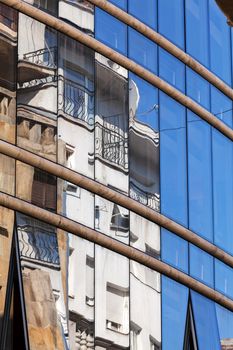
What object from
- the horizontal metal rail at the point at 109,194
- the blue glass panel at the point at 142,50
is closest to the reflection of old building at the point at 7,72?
the horizontal metal rail at the point at 109,194

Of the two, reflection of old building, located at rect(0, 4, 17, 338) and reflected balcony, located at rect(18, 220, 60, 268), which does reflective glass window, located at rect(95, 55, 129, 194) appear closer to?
reflected balcony, located at rect(18, 220, 60, 268)

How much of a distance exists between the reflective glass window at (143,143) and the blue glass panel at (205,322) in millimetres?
2754

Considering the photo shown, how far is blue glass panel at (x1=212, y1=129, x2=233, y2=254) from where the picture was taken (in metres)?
36.5

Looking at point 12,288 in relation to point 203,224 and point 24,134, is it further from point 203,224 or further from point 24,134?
point 203,224

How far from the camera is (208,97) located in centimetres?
3709

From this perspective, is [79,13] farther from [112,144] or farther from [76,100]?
[112,144]

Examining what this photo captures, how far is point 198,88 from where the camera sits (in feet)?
120

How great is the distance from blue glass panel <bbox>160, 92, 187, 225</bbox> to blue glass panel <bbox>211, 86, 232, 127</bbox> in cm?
201

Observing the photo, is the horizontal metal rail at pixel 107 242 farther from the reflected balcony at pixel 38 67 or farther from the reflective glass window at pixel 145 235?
the reflected balcony at pixel 38 67

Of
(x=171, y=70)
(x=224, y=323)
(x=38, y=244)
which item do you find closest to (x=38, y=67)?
(x=38, y=244)

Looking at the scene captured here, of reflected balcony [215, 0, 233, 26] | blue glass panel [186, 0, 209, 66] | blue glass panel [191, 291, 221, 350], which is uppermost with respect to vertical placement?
Result: blue glass panel [186, 0, 209, 66]

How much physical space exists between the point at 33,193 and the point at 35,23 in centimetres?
367

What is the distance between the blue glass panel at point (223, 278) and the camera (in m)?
36.0

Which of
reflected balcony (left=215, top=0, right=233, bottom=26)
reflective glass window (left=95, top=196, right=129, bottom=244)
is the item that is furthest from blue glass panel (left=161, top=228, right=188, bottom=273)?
reflected balcony (left=215, top=0, right=233, bottom=26)
